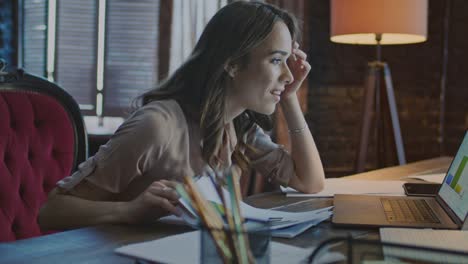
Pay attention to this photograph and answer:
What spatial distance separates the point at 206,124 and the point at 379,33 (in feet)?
5.43

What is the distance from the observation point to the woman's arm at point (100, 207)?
115 cm

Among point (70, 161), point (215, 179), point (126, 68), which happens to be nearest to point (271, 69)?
point (70, 161)

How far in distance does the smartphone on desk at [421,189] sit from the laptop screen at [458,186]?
11 centimetres

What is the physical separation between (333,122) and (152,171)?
2337 mm

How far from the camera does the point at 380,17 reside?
114 inches

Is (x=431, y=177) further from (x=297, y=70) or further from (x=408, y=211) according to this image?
(x=408, y=211)

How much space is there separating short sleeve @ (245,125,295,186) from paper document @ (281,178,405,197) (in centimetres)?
6

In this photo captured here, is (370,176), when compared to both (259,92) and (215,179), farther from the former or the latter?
(215,179)

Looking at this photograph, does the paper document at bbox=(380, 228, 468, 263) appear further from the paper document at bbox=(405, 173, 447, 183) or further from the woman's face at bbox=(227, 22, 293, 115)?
the paper document at bbox=(405, 173, 447, 183)

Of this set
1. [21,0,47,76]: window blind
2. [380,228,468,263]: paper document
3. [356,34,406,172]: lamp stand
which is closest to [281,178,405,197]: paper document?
[380,228,468,263]: paper document

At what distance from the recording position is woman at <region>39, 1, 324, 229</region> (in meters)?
1.32

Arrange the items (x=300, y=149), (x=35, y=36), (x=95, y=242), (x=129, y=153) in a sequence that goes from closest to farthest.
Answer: (x=95, y=242) < (x=129, y=153) < (x=300, y=149) < (x=35, y=36)

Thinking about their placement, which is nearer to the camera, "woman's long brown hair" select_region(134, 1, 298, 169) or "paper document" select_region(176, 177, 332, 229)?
"paper document" select_region(176, 177, 332, 229)

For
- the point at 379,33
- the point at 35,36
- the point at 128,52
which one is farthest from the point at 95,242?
the point at 35,36
